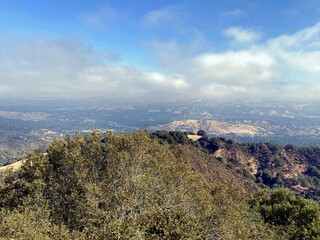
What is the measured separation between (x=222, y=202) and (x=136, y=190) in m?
6.29

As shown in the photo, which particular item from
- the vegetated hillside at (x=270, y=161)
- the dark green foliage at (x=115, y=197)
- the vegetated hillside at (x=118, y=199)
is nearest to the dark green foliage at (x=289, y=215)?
the vegetated hillside at (x=118, y=199)

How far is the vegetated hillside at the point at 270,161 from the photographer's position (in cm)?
10206

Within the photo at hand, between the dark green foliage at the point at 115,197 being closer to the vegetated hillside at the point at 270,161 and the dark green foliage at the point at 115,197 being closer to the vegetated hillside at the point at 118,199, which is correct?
the vegetated hillside at the point at 118,199

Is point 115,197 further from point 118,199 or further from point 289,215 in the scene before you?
point 289,215

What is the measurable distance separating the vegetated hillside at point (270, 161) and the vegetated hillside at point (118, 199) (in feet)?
246

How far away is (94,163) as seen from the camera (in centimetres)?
2542

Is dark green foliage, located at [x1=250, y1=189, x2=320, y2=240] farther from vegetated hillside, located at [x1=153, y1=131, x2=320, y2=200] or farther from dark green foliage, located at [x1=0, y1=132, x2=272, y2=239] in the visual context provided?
vegetated hillside, located at [x1=153, y1=131, x2=320, y2=200]

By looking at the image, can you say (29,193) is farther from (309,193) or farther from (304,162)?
(304,162)

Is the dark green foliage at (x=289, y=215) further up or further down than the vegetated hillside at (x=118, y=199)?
further down

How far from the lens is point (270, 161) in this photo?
117625 millimetres

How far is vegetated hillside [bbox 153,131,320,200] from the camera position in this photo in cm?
10206

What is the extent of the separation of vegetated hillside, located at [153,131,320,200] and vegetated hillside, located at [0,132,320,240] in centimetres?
7486

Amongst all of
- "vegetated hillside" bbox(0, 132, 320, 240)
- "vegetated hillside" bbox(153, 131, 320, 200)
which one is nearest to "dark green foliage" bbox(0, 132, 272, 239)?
"vegetated hillside" bbox(0, 132, 320, 240)

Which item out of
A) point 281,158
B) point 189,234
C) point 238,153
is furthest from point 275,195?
point 281,158
